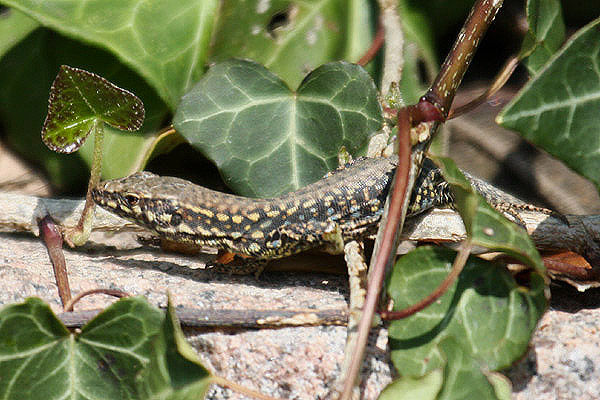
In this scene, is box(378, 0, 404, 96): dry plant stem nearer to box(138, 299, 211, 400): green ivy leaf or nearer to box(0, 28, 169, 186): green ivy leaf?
box(0, 28, 169, 186): green ivy leaf

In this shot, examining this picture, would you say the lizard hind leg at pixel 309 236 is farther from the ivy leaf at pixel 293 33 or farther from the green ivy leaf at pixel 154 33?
the ivy leaf at pixel 293 33

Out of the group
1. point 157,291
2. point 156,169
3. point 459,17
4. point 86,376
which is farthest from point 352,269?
point 459,17

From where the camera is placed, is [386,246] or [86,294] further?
[86,294]

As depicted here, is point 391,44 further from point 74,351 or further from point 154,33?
point 74,351

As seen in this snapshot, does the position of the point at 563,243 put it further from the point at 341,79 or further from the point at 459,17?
the point at 459,17

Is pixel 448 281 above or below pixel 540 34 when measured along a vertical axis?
below

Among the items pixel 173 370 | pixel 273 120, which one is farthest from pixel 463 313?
pixel 273 120

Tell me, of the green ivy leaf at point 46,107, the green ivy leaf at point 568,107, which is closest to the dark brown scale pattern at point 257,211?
the green ivy leaf at point 46,107

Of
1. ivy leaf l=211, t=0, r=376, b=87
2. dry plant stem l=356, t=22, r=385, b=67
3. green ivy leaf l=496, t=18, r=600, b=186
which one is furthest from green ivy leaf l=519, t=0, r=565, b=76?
ivy leaf l=211, t=0, r=376, b=87
